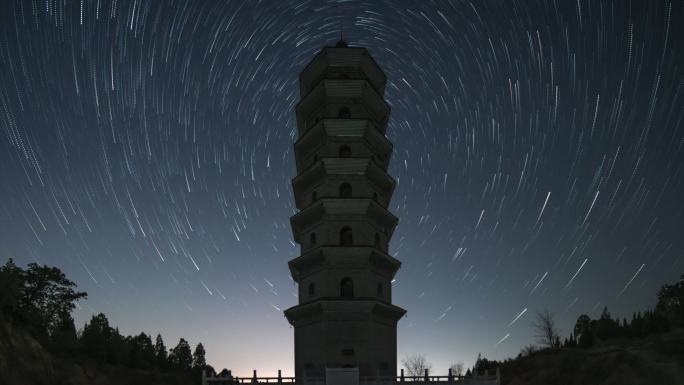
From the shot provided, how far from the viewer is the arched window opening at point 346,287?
3209 cm

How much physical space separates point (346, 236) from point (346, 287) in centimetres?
324

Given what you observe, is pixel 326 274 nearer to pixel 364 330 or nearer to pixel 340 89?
pixel 364 330

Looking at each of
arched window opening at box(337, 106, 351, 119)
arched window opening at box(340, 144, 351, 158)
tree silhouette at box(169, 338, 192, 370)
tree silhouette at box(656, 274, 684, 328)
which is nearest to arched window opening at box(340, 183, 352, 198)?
arched window opening at box(340, 144, 351, 158)

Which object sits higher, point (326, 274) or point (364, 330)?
point (326, 274)

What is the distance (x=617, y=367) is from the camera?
3184 centimetres

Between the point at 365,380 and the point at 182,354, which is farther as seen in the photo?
the point at 182,354

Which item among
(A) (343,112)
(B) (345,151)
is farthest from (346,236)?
(A) (343,112)

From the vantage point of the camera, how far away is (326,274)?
3200cm

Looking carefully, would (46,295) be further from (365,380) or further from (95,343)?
(365,380)

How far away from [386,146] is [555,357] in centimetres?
1919

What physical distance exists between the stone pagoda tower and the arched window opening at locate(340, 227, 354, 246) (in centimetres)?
6

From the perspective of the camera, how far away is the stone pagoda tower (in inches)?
1208

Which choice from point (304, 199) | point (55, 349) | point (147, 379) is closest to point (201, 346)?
point (147, 379)

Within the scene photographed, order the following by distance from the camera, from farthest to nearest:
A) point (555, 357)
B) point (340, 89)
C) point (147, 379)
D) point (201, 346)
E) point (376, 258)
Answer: point (201, 346), point (147, 379), point (555, 357), point (340, 89), point (376, 258)
